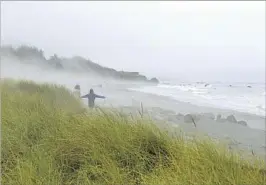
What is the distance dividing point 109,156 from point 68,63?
1740 inches

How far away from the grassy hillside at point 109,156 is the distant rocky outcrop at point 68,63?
20.8m

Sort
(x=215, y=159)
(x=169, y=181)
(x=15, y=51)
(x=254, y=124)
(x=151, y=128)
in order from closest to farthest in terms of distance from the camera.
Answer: (x=169, y=181) → (x=215, y=159) → (x=151, y=128) → (x=254, y=124) → (x=15, y=51)

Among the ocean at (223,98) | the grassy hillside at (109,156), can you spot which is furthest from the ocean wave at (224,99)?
the grassy hillside at (109,156)

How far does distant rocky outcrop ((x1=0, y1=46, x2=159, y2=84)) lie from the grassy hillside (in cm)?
2081

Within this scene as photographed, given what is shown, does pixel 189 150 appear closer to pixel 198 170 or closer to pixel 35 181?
pixel 198 170

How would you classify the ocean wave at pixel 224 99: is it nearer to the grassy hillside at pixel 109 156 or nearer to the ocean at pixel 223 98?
the ocean at pixel 223 98

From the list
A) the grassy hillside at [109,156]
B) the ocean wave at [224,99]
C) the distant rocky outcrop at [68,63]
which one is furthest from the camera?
the distant rocky outcrop at [68,63]

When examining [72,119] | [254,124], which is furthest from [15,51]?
[72,119]

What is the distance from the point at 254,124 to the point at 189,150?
15.1 m

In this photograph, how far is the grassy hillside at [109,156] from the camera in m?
3.71

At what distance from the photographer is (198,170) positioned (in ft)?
12.4

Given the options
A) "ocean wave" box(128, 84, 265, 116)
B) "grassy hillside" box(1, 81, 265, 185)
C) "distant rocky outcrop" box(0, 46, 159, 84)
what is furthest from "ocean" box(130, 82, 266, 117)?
"grassy hillside" box(1, 81, 265, 185)

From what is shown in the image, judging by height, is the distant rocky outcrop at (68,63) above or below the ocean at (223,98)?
above

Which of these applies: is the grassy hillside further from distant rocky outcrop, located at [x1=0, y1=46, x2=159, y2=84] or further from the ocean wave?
distant rocky outcrop, located at [x1=0, y1=46, x2=159, y2=84]
